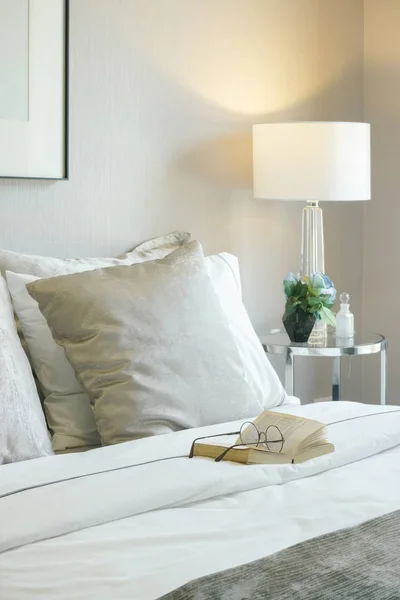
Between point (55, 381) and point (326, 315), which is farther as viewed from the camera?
point (326, 315)

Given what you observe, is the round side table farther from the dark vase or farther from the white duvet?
the white duvet

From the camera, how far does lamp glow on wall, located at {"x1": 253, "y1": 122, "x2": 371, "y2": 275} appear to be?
3.26m

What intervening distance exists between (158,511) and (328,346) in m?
1.63

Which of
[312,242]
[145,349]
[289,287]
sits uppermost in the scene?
[312,242]

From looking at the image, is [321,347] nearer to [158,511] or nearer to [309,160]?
[309,160]

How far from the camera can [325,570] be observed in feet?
4.62

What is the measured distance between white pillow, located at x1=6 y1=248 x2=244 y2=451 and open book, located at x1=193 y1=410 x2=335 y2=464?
364 millimetres

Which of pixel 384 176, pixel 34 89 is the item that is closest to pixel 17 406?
pixel 34 89

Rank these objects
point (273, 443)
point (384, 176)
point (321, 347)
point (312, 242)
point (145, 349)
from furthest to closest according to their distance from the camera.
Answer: point (384, 176), point (312, 242), point (321, 347), point (145, 349), point (273, 443)

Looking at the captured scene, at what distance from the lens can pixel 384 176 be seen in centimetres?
399

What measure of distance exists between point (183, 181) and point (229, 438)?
4.67 feet

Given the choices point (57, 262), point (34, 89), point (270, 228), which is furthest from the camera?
point (270, 228)

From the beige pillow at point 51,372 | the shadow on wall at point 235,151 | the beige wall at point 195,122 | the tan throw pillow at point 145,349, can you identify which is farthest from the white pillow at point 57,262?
the shadow on wall at point 235,151

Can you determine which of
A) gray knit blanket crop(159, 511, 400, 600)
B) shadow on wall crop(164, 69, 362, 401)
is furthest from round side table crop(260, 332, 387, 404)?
gray knit blanket crop(159, 511, 400, 600)
